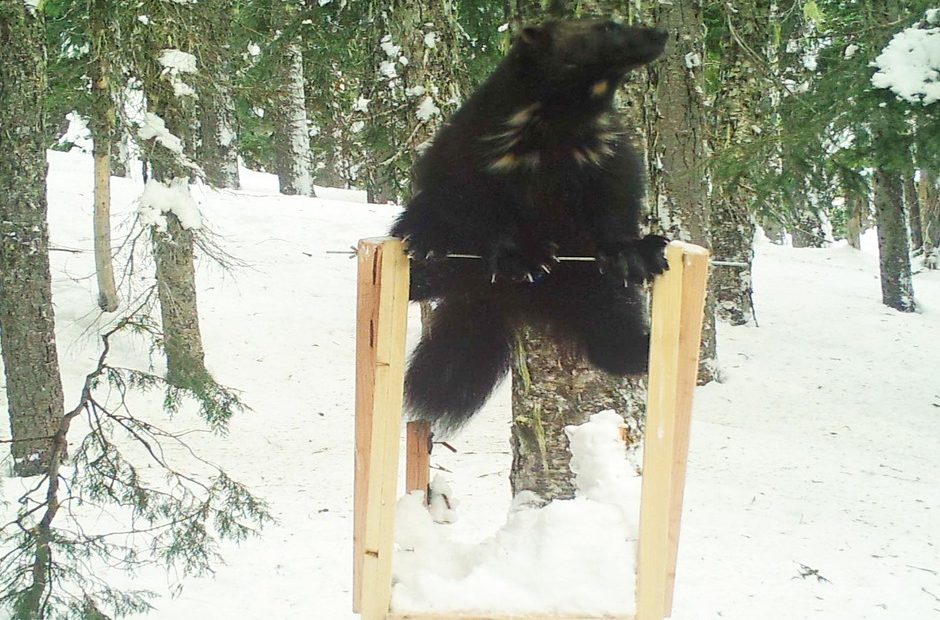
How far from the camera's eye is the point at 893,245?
42.1ft

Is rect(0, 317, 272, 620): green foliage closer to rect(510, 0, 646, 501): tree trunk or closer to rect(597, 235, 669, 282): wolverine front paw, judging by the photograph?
rect(510, 0, 646, 501): tree trunk

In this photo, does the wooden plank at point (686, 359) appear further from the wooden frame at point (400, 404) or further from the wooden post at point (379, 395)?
the wooden post at point (379, 395)

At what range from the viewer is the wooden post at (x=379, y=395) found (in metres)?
2.06

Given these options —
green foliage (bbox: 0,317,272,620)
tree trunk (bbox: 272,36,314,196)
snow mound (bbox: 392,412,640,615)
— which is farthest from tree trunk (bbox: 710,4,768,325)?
tree trunk (bbox: 272,36,314,196)

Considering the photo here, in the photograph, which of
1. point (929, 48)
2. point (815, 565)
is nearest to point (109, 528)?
point (815, 565)

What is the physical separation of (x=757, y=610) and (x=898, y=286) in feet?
33.4

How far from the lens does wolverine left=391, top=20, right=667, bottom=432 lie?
2801 millimetres

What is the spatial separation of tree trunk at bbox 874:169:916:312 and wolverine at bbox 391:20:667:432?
10694 millimetres

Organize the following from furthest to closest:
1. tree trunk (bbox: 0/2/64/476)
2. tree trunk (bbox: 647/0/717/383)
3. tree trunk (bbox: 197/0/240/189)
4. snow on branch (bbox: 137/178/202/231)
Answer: tree trunk (bbox: 647/0/717/383) → tree trunk (bbox: 197/0/240/189) → tree trunk (bbox: 0/2/64/476) → snow on branch (bbox: 137/178/202/231)

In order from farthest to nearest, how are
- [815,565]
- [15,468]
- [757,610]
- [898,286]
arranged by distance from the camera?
1. [898,286]
2. [15,468]
3. [815,565]
4. [757,610]

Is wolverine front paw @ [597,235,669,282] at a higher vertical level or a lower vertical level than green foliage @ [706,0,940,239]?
lower

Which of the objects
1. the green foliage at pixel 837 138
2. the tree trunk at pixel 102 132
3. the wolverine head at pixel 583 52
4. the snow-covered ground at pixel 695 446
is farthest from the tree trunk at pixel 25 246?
the green foliage at pixel 837 138

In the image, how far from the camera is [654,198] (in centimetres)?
360

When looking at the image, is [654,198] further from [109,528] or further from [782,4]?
[782,4]
